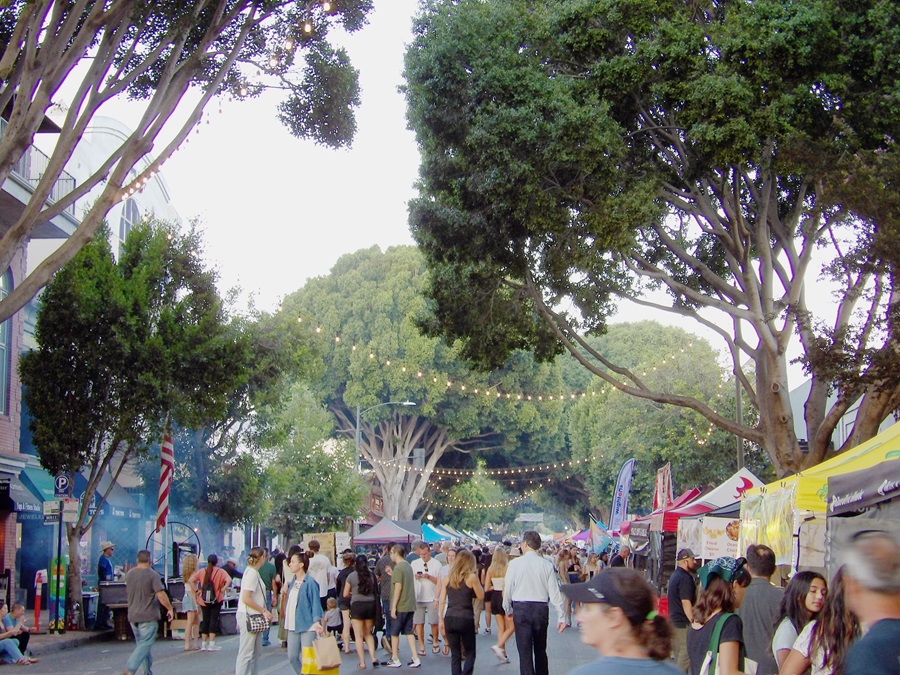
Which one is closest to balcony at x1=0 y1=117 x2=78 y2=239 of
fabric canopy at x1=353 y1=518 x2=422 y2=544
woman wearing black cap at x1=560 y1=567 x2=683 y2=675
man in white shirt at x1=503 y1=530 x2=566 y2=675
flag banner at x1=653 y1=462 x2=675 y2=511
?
man in white shirt at x1=503 y1=530 x2=566 y2=675

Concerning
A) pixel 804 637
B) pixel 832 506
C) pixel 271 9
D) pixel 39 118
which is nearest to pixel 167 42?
pixel 271 9

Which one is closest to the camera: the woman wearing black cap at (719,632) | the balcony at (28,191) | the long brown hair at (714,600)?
the woman wearing black cap at (719,632)

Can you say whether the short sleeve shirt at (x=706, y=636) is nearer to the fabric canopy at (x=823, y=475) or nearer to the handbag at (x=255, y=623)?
the fabric canopy at (x=823, y=475)

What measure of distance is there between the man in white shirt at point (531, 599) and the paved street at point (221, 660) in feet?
10.6

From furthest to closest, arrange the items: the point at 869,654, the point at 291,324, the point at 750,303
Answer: the point at 291,324
the point at 750,303
the point at 869,654

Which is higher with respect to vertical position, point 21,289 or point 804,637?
point 21,289

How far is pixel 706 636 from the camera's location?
6688 millimetres

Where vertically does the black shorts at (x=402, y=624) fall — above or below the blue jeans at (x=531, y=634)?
below

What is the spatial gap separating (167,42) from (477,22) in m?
5.14

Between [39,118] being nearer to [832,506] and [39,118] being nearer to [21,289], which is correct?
[21,289]

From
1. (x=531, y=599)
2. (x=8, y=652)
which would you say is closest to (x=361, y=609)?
(x=531, y=599)

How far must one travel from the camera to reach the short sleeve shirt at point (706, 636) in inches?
253

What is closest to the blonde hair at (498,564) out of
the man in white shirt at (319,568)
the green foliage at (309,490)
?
the man in white shirt at (319,568)

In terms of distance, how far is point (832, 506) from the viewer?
9633 millimetres
